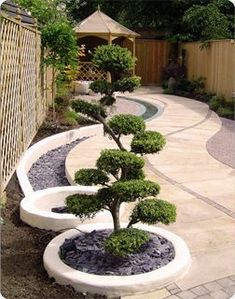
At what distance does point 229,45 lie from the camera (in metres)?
15.5

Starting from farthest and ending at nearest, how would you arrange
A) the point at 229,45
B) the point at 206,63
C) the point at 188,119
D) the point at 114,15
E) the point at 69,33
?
the point at 114,15
the point at 206,63
the point at 229,45
the point at 188,119
the point at 69,33

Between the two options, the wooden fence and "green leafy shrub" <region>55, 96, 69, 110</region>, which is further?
the wooden fence

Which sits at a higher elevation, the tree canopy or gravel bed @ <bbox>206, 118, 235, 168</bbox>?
the tree canopy

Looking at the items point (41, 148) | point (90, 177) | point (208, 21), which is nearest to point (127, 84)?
point (90, 177)

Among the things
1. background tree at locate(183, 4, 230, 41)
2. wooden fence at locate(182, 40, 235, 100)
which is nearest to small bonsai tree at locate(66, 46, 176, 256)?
wooden fence at locate(182, 40, 235, 100)

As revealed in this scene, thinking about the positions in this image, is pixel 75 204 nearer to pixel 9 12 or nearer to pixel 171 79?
pixel 9 12

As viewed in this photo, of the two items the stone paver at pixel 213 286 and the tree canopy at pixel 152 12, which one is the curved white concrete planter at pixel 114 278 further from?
the tree canopy at pixel 152 12

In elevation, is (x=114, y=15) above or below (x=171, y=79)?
above

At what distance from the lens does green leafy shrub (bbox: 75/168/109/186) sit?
12.8ft

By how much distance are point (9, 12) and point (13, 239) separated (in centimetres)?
385

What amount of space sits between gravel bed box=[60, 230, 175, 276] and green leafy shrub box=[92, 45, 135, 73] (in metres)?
1.58

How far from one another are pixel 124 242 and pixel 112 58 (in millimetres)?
1532

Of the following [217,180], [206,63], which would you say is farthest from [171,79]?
[217,180]

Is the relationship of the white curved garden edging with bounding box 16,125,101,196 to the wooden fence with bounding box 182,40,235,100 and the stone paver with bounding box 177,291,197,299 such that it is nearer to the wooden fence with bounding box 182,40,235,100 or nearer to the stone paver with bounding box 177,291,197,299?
the stone paver with bounding box 177,291,197,299
